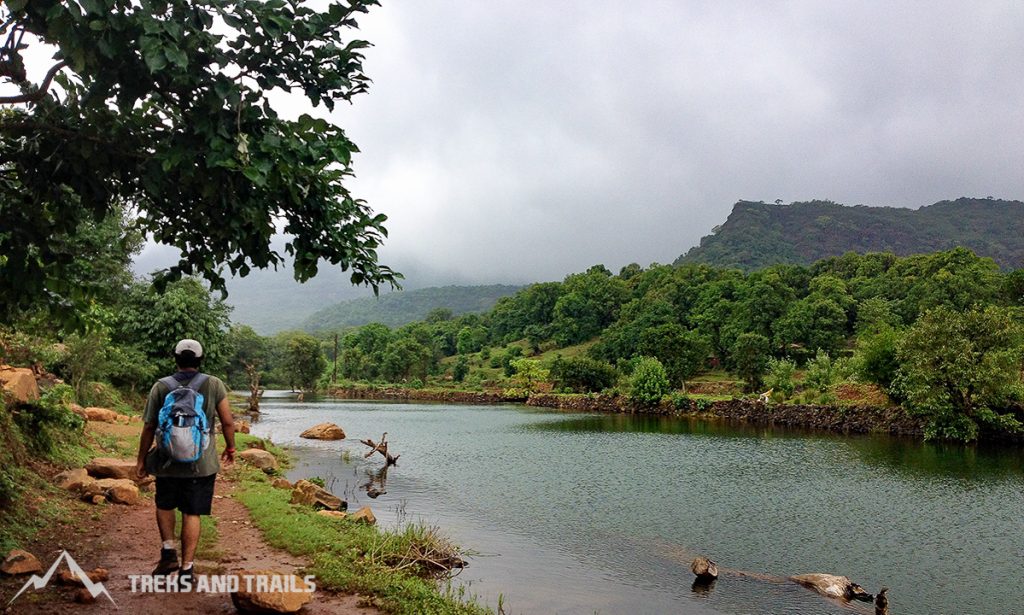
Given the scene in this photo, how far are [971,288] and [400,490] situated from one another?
289ft

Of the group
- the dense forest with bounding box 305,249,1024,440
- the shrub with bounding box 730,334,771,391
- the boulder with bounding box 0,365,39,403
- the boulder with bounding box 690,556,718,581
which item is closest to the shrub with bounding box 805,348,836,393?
the dense forest with bounding box 305,249,1024,440

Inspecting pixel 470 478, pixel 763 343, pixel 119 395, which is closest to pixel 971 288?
pixel 763 343

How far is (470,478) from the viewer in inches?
1075

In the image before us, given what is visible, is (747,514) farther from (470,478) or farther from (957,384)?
(957,384)

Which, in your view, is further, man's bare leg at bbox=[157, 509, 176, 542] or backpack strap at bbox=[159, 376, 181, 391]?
man's bare leg at bbox=[157, 509, 176, 542]

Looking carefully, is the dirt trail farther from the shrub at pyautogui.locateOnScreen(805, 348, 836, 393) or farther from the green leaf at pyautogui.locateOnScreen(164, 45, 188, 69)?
the shrub at pyautogui.locateOnScreen(805, 348, 836, 393)

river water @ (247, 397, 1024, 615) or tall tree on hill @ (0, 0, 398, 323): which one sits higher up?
tall tree on hill @ (0, 0, 398, 323)

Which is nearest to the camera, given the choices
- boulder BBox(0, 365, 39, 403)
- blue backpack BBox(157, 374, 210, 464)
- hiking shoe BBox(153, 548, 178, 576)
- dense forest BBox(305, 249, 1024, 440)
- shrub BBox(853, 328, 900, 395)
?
blue backpack BBox(157, 374, 210, 464)

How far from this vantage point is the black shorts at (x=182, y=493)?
6957mm

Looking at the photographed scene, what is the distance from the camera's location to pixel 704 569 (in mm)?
14820

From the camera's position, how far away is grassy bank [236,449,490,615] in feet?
30.1

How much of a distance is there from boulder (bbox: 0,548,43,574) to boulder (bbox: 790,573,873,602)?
579 inches

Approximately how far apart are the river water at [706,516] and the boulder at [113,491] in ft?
23.3

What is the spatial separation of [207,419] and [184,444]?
393mm
